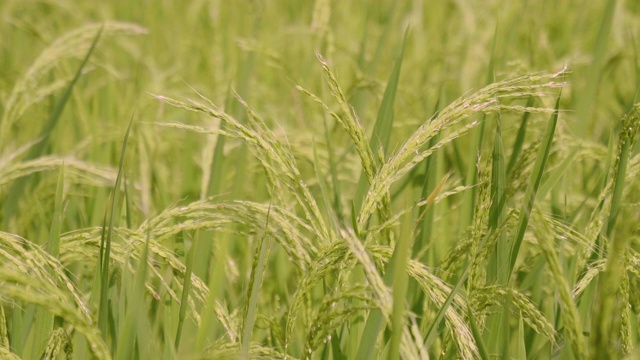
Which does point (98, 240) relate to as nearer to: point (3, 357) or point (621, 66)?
point (3, 357)

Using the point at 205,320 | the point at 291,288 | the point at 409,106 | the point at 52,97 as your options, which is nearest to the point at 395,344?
the point at 205,320

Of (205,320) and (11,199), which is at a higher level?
(11,199)

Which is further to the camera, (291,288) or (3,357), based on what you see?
(291,288)

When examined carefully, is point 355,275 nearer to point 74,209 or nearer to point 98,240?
point 98,240

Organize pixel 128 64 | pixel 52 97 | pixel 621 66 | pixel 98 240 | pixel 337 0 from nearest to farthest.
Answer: pixel 98 240, pixel 52 97, pixel 621 66, pixel 128 64, pixel 337 0

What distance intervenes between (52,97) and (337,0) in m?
2.16

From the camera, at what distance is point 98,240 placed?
51.1 inches

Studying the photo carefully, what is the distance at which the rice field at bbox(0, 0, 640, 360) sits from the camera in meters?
1.08

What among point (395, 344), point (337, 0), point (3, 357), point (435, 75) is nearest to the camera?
point (395, 344)

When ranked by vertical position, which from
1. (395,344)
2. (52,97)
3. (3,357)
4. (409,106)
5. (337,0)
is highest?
(337,0)

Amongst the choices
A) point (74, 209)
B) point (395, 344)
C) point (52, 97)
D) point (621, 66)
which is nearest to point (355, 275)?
point (395, 344)

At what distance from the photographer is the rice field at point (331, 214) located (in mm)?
1082

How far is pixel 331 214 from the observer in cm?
113

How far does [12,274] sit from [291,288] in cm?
106
